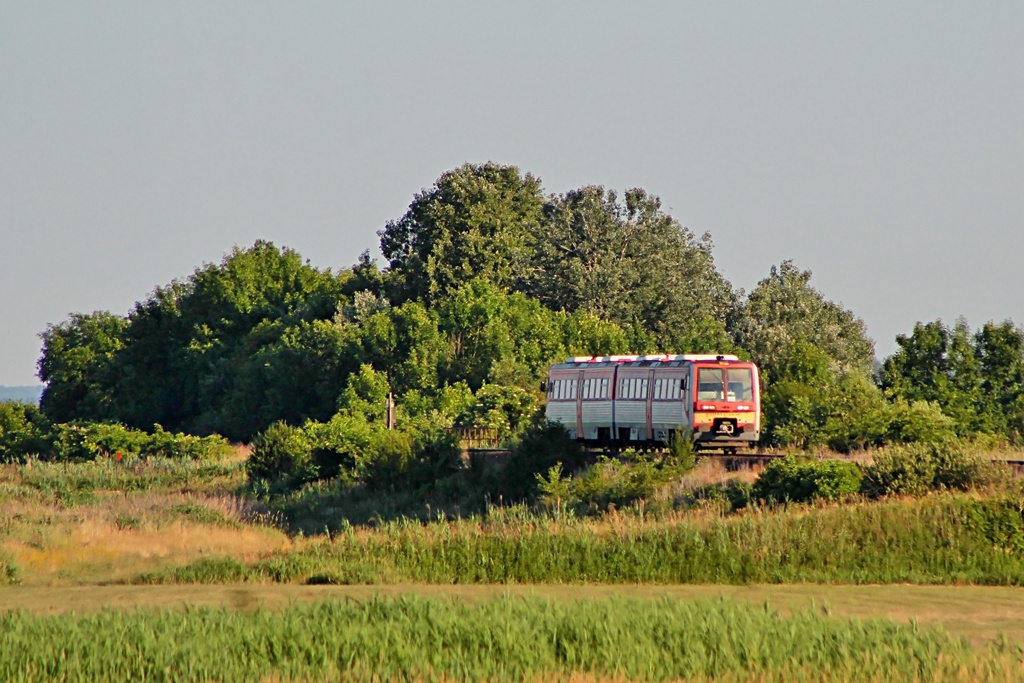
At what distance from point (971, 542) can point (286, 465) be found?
29.9m

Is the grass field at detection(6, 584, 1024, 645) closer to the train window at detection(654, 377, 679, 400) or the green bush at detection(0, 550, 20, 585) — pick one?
the green bush at detection(0, 550, 20, 585)

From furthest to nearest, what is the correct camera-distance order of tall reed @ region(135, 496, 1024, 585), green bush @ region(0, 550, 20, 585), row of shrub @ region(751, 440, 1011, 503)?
row of shrub @ region(751, 440, 1011, 503)
green bush @ region(0, 550, 20, 585)
tall reed @ region(135, 496, 1024, 585)

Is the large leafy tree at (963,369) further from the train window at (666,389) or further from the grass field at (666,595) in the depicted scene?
the grass field at (666,595)

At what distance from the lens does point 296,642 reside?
17.9 metres

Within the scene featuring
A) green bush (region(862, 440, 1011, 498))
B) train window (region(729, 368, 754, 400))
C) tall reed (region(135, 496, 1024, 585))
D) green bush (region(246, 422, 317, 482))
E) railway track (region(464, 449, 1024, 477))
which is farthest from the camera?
green bush (region(246, 422, 317, 482))

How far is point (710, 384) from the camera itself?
132 feet

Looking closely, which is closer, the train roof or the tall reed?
the tall reed

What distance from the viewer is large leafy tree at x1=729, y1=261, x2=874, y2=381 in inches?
3344

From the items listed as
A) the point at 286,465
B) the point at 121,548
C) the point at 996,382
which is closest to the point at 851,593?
the point at 121,548

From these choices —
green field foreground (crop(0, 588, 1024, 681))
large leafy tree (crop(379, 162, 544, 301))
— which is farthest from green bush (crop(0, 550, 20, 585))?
large leafy tree (crop(379, 162, 544, 301))

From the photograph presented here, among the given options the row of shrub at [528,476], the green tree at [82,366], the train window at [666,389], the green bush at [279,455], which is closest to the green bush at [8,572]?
the row of shrub at [528,476]

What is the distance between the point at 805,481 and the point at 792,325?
5822cm

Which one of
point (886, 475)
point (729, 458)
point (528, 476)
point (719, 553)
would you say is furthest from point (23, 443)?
point (719, 553)

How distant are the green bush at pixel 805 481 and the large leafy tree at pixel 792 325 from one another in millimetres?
46701
